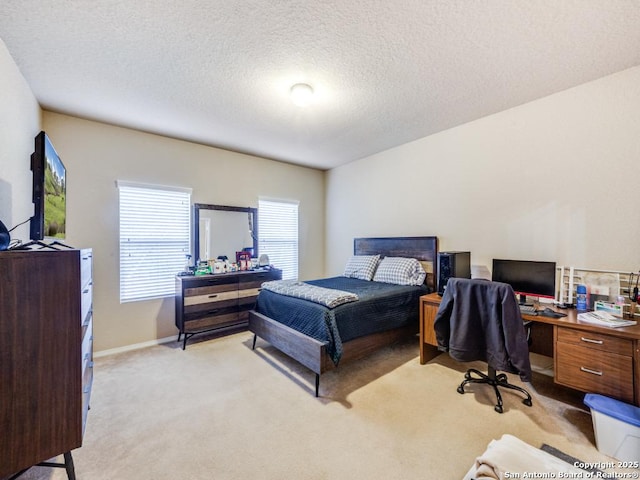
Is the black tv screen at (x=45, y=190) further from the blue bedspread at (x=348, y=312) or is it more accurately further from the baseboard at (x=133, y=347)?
the blue bedspread at (x=348, y=312)

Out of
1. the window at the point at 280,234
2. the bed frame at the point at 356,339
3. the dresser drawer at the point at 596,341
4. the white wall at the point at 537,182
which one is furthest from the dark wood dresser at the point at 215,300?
Result: the dresser drawer at the point at 596,341

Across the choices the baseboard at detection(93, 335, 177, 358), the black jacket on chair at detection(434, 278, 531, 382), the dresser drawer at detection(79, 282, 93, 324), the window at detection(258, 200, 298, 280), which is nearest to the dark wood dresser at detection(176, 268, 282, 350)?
the baseboard at detection(93, 335, 177, 358)

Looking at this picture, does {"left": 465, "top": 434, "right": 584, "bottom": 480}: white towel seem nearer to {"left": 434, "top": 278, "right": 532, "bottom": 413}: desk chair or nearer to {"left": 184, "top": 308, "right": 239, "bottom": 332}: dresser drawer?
{"left": 434, "top": 278, "right": 532, "bottom": 413}: desk chair

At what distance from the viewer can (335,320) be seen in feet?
7.73

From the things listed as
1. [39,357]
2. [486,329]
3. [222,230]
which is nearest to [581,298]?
[486,329]

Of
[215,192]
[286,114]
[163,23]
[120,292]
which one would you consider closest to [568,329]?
[286,114]

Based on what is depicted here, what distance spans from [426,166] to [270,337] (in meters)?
2.97

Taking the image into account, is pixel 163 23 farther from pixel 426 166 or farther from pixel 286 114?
pixel 426 166

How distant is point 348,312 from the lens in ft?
8.13

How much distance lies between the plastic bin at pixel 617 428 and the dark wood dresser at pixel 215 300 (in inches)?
136

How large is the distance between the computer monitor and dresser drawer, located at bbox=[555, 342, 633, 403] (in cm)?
57

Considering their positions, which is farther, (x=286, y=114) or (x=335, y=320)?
(x=286, y=114)

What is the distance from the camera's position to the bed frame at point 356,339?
2.31 metres

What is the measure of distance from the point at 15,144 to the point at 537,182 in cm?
456
